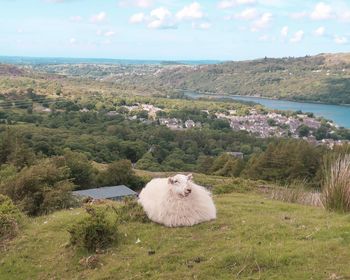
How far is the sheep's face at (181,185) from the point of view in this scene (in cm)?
790

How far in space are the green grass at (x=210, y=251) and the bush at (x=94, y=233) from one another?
206 mm

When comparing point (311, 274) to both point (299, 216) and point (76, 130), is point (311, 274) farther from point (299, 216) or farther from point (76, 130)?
point (76, 130)

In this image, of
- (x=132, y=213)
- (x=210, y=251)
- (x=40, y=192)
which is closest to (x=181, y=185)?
(x=132, y=213)

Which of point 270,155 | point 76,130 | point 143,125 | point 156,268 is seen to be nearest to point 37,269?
point 156,268

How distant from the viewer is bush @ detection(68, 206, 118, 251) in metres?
6.99

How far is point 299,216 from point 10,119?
327ft

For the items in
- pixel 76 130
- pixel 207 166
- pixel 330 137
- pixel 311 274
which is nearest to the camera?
pixel 311 274

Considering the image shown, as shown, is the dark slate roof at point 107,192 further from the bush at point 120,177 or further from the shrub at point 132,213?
the shrub at point 132,213

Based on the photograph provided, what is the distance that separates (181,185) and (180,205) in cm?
37

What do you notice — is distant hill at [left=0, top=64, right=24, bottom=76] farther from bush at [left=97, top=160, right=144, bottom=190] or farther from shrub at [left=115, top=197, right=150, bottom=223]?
shrub at [left=115, top=197, right=150, bottom=223]

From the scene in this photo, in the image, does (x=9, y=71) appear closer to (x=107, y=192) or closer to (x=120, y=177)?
(x=120, y=177)

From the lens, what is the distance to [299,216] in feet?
27.3

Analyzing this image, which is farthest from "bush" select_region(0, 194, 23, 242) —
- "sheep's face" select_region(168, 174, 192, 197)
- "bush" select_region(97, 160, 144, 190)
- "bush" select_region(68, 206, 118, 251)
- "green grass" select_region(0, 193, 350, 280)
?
"bush" select_region(97, 160, 144, 190)

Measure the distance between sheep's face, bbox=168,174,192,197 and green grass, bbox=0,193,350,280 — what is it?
0.67 m
